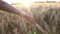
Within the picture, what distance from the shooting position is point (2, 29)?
1.42 meters

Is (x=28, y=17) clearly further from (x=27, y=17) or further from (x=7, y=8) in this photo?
(x=7, y=8)

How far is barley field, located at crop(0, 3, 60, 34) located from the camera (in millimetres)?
1409

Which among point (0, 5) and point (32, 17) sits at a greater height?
point (0, 5)

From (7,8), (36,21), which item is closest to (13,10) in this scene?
(7,8)

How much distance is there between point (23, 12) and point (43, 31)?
0.76 ft

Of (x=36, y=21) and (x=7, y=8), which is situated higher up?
(x=7, y=8)

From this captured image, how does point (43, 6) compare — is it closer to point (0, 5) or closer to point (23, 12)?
point (23, 12)

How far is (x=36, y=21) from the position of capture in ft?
4.66

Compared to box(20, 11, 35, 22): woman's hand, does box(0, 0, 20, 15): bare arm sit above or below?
above

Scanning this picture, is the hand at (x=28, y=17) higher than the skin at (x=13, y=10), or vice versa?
the skin at (x=13, y=10)

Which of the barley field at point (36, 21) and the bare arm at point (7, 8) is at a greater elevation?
the bare arm at point (7, 8)

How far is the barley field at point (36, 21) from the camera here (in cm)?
141

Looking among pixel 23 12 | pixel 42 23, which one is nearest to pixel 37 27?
pixel 42 23

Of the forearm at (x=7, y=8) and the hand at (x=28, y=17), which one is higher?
the forearm at (x=7, y=8)
